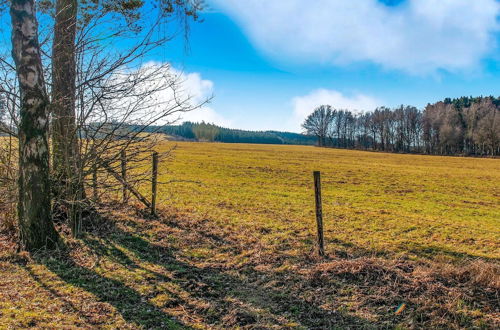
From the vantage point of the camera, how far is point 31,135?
579 centimetres

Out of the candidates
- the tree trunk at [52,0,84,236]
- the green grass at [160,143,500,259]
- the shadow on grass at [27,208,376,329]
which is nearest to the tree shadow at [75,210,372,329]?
the shadow on grass at [27,208,376,329]

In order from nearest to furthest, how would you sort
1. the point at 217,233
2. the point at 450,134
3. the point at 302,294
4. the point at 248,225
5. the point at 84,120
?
the point at 302,294 → the point at 84,120 → the point at 217,233 → the point at 248,225 → the point at 450,134

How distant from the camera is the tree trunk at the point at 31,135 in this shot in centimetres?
558

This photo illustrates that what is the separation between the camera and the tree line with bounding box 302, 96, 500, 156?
75.4 meters

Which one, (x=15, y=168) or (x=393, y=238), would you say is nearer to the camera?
(x=15, y=168)

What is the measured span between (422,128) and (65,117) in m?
101

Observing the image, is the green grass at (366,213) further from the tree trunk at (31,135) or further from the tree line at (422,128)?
the tree line at (422,128)

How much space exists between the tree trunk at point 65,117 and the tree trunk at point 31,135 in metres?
0.51

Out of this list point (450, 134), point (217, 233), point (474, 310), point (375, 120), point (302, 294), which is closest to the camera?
point (474, 310)

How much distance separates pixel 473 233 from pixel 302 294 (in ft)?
23.2

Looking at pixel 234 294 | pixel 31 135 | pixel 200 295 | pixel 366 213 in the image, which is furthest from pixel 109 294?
pixel 366 213

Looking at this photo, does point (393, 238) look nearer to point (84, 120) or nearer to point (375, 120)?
point (84, 120)

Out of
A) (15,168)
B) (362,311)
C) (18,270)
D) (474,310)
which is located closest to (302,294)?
(362,311)

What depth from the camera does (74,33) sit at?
6945mm
